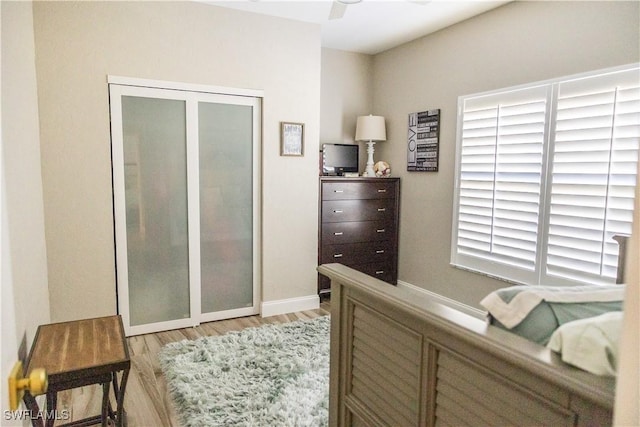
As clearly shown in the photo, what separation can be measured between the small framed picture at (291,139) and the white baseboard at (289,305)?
1351mm

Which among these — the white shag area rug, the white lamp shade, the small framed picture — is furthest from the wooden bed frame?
the white lamp shade

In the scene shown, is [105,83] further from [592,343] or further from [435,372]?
[592,343]

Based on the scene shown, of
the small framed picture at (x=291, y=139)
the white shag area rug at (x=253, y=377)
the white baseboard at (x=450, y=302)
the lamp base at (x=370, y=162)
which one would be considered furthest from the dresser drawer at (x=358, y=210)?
the white shag area rug at (x=253, y=377)

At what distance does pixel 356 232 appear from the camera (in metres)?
4.04

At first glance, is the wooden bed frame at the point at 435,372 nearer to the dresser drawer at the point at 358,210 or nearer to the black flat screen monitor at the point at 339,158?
the dresser drawer at the point at 358,210

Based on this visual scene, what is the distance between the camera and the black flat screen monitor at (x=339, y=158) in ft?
13.5

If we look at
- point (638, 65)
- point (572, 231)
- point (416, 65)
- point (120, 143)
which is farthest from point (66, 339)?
point (416, 65)

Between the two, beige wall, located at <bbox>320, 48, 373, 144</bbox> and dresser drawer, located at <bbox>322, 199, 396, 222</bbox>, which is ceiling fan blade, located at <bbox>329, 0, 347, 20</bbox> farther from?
dresser drawer, located at <bbox>322, 199, 396, 222</bbox>

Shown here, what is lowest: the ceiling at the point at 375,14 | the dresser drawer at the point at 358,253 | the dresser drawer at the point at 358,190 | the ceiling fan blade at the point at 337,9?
the dresser drawer at the point at 358,253

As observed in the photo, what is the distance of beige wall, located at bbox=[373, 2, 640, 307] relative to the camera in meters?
2.60

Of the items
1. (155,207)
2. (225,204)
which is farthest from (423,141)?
(155,207)

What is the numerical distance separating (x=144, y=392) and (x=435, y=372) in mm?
1889

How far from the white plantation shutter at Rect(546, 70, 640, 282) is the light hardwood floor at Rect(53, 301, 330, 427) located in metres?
2.60

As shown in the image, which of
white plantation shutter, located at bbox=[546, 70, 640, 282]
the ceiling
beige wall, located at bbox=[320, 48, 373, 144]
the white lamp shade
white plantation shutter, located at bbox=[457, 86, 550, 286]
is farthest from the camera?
beige wall, located at bbox=[320, 48, 373, 144]
